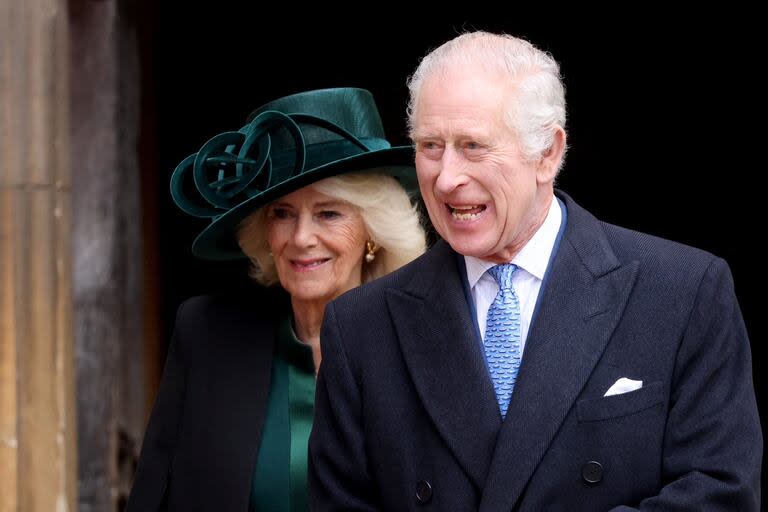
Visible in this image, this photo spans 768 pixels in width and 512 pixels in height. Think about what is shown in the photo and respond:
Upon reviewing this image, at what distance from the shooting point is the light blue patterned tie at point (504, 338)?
2.23m

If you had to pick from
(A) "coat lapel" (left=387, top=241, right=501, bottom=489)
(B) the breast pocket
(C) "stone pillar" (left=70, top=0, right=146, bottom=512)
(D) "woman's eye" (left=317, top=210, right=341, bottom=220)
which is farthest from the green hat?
(C) "stone pillar" (left=70, top=0, right=146, bottom=512)

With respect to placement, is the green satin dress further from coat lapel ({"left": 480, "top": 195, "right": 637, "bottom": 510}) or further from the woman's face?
coat lapel ({"left": 480, "top": 195, "right": 637, "bottom": 510})

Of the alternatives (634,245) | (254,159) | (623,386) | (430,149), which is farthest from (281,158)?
(623,386)

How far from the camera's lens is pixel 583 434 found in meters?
2.12

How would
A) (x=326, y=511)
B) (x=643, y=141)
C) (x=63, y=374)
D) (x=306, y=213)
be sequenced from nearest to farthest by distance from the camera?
(x=326, y=511) → (x=306, y=213) → (x=63, y=374) → (x=643, y=141)

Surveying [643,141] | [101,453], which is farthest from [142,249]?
[643,141]

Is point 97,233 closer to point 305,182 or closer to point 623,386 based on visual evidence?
point 305,182

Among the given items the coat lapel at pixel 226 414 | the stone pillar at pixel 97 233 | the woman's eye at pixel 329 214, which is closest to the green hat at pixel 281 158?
the woman's eye at pixel 329 214

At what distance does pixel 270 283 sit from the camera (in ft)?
10.7

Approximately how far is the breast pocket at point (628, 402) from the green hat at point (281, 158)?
1098 mm

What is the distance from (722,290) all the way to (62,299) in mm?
2293

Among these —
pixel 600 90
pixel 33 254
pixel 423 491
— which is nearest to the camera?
pixel 423 491

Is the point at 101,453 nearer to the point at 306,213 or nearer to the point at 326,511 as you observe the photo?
the point at 306,213

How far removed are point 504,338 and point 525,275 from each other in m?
0.12
